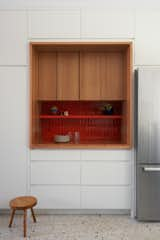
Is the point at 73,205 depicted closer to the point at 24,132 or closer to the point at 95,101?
the point at 24,132

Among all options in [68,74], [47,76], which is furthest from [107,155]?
[47,76]

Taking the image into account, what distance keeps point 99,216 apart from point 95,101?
1.69 metres

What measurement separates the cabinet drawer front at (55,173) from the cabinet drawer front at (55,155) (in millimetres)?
67

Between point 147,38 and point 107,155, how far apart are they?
159cm

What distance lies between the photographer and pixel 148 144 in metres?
2.78

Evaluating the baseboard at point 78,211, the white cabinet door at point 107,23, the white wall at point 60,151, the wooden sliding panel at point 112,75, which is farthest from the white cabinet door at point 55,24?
the baseboard at point 78,211

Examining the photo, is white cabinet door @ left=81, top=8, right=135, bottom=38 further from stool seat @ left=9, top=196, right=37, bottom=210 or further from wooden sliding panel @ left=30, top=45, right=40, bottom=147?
stool seat @ left=9, top=196, right=37, bottom=210

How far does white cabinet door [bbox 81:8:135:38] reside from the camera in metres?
2.97

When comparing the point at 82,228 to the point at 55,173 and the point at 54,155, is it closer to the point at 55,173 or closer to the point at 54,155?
the point at 55,173

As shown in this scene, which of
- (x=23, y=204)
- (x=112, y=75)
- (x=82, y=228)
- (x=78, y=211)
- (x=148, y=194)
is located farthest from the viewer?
(x=112, y=75)

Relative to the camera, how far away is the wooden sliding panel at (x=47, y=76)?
11.0ft

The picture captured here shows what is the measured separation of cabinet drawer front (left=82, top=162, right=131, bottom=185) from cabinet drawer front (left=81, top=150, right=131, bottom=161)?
0.21 ft

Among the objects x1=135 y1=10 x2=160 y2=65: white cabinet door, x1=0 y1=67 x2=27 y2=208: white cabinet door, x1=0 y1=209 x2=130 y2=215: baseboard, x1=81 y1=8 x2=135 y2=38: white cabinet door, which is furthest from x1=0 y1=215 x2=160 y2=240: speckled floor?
x1=81 y1=8 x2=135 y2=38: white cabinet door

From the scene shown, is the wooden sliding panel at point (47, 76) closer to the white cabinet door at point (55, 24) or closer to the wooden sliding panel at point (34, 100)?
the wooden sliding panel at point (34, 100)
